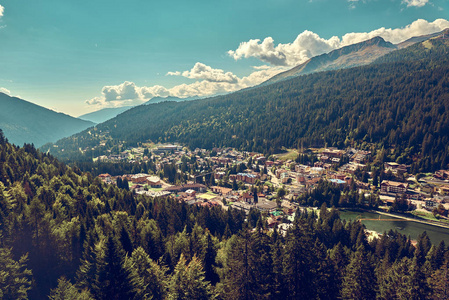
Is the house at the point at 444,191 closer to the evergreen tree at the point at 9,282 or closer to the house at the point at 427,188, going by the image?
the house at the point at 427,188

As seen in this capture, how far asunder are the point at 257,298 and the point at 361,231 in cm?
3936

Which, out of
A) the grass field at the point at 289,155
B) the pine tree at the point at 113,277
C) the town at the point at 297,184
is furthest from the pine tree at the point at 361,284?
the grass field at the point at 289,155

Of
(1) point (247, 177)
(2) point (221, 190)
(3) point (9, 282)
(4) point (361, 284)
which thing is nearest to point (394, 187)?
(1) point (247, 177)

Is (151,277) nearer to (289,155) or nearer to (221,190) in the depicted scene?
(221,190)

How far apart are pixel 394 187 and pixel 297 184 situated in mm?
34427

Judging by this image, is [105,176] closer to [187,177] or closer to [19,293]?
[187,177]

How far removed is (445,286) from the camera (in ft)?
63.2

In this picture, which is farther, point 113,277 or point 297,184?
point 297,184

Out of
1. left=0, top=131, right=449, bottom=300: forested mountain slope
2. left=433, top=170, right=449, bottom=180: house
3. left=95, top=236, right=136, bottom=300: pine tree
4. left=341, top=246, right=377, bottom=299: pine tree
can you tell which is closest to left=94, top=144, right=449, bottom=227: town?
left=433, top=170, right=449, bottom=180: house

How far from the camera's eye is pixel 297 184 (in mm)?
101438

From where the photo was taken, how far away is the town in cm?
7556

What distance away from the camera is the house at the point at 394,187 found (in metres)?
85.1

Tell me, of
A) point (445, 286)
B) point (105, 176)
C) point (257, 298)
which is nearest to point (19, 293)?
point (257, 298)

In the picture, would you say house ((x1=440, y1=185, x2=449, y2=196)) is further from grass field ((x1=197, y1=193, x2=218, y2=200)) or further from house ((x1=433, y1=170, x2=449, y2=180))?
grass field ((x1=197, y1=193, x2=218, y2=200))
